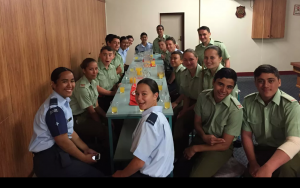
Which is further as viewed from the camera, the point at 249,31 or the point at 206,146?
the point at 249,31

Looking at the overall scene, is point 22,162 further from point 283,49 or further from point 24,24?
point 283,49

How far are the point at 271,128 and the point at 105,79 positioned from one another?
2.62m

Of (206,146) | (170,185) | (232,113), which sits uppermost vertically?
(170,185)

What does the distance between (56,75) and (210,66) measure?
1632mm

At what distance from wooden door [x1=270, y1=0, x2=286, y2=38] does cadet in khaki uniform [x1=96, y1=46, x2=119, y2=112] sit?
211 inches

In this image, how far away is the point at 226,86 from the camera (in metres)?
2.15

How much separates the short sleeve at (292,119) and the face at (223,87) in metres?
0.46

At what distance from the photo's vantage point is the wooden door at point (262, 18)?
7.10 m

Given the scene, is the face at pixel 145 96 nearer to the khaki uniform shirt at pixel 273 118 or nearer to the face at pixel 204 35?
the khaki uniform shirt at pixel 273 118

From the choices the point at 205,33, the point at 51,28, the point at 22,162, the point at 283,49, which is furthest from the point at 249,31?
the point at 22,162

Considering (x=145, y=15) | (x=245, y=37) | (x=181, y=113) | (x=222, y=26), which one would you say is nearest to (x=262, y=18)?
(x=245, y=37)

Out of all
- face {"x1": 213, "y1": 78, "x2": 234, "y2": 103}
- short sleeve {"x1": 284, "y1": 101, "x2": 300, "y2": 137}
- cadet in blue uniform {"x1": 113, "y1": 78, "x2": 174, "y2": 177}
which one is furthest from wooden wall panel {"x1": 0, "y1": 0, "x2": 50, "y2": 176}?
short sleeve {"x1": 284, "y1": 101, "x2": 300, "y2": 137}

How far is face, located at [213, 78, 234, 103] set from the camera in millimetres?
2137

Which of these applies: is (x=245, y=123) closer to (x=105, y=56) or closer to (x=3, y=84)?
(x=3, y=84)
